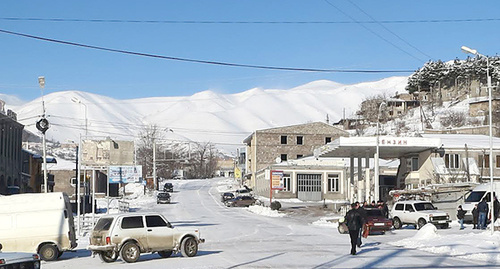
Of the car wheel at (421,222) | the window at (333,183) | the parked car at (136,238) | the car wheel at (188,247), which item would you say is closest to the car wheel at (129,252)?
the parked car at (136,238)

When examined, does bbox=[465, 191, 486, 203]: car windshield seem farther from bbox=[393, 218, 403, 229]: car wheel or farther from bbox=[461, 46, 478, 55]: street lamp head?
bbox=[461, 46, 478, 55]: street lamp head

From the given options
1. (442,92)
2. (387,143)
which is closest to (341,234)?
(387,143)

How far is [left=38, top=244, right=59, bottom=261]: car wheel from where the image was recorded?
25469 mm

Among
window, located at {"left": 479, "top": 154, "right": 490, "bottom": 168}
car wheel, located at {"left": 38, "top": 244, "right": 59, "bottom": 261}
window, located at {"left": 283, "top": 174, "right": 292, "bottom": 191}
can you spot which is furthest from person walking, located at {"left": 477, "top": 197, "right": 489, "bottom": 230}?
window, located at {"left": 283, "top": 174, "right": 292, "bottom": 191}

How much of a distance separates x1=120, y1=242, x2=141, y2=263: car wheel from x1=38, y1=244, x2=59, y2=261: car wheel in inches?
162

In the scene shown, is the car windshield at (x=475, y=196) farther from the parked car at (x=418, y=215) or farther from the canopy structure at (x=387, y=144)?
the canopy structure at (x=387, y=144)

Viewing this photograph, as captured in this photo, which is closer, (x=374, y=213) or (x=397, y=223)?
(x=374, y=213)

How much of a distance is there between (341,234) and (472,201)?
10.1 m

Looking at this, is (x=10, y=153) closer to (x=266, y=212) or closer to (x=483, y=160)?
(x=266, y=212)

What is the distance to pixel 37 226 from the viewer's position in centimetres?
2580

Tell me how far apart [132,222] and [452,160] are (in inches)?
1833

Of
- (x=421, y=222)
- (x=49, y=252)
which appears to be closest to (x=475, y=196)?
(x=421, y=222)

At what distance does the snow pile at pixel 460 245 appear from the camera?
74.1 ft

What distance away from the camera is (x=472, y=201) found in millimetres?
41000
